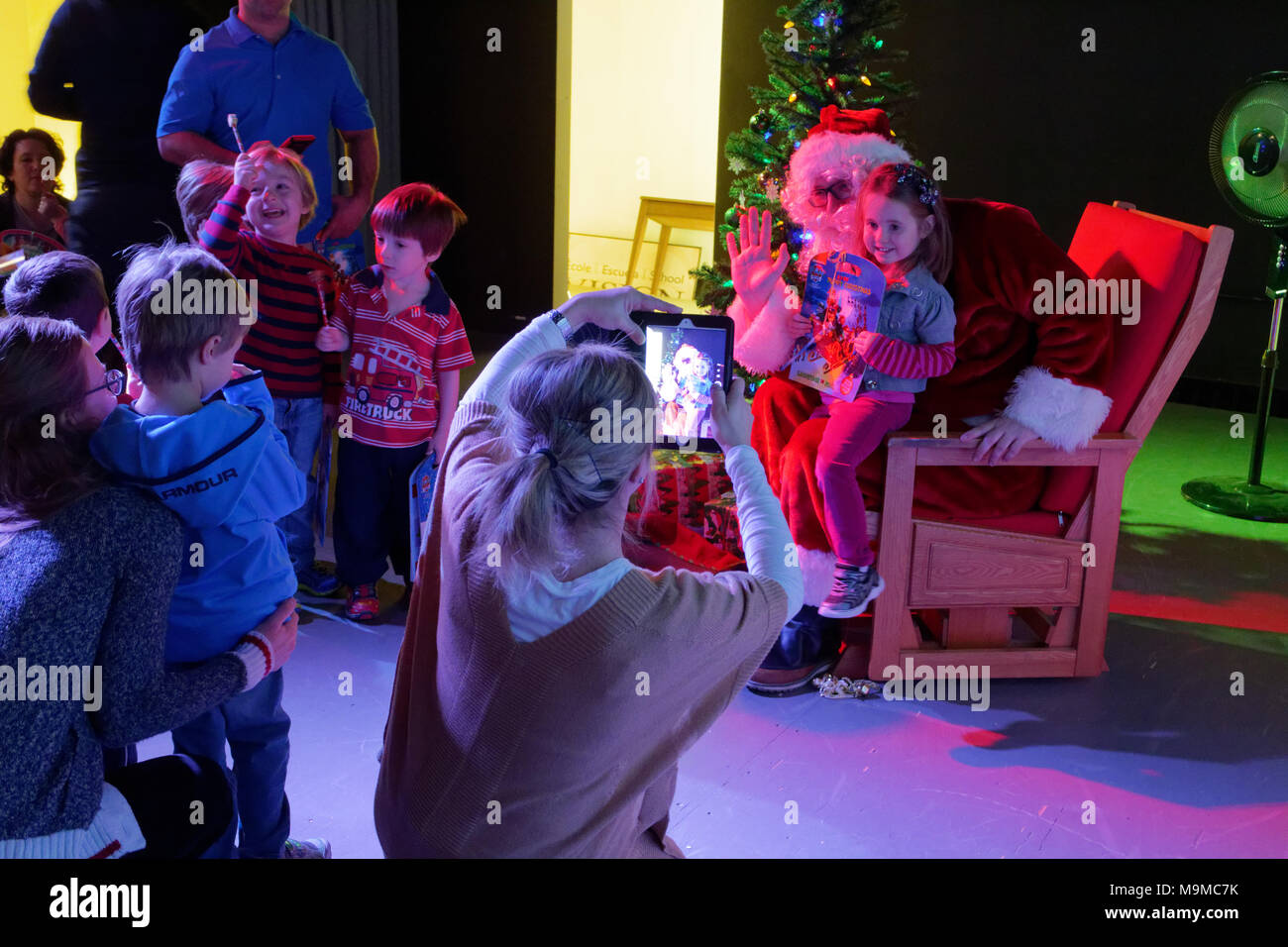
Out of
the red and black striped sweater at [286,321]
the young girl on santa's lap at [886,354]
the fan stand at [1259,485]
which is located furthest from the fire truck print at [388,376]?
the fan stand at [1259,485]

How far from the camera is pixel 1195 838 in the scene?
2400mm

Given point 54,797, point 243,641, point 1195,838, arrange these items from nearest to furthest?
1. point 54,797
2. point 243,641
3. point 1195,838

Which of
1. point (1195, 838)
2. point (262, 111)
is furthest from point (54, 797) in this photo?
point (262, 111)

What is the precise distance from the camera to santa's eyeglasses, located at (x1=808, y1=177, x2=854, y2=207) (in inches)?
133

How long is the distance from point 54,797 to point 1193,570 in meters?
3.68

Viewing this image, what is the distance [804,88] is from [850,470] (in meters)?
1.69

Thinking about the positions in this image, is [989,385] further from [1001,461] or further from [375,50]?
[375,50]

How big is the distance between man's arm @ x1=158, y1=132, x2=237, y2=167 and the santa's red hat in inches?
69.1

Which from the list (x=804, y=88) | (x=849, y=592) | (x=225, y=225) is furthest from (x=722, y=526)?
(x=225, y=225)

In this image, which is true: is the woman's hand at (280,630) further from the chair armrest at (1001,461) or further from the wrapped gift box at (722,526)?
the wrapped gift box at (722,526)

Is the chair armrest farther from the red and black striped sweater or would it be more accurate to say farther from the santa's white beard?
the red and black striped sweater

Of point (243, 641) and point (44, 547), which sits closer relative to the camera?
point (44, 547)

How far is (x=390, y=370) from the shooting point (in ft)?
10.6

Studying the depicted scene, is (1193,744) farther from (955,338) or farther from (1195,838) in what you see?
(955,338)
